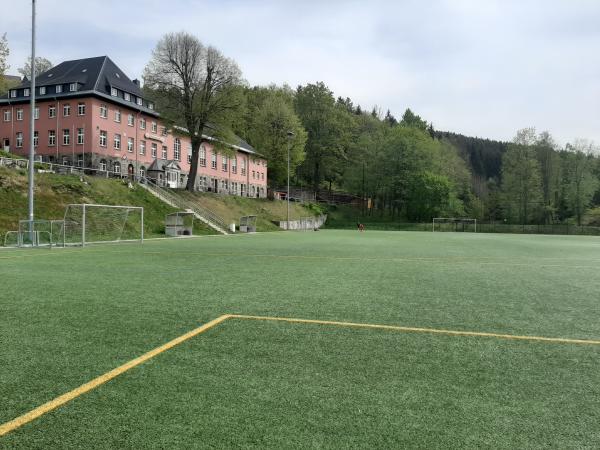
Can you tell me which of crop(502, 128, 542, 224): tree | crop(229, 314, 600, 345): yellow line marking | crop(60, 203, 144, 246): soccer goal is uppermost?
crop(502, 128, 542, 224): tree

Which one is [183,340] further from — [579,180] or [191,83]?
[579,180]

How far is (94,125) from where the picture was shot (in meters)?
48.4

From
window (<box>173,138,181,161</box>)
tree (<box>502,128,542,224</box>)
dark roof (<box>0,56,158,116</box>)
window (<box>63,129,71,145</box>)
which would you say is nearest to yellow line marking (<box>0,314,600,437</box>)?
dark roof (<box>0,56,158,116</box>)

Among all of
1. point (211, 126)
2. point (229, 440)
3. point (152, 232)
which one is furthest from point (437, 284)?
point (211, 126)

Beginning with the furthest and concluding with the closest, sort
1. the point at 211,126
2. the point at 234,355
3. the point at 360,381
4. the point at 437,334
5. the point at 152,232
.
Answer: the point at 211,126, the point at 152,232, the point at 437,334, the point at 234,355, the point at 360,381

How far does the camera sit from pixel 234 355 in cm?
446

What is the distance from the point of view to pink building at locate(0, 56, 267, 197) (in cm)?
4891

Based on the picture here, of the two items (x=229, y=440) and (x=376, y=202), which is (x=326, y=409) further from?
(x=376, y=202)

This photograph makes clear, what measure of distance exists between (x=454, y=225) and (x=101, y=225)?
56.0 meters

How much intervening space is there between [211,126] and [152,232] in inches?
800

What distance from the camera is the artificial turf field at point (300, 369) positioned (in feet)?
9.55

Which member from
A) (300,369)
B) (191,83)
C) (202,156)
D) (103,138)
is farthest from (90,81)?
(300,369)

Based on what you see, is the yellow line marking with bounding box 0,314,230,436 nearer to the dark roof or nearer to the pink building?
→ the pink building

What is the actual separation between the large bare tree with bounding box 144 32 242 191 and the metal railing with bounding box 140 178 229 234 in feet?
21.9
